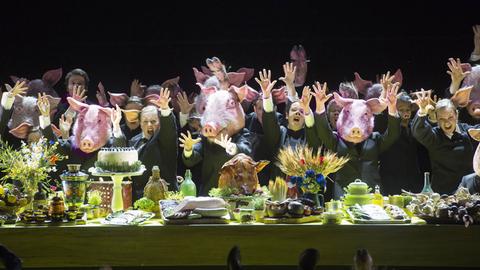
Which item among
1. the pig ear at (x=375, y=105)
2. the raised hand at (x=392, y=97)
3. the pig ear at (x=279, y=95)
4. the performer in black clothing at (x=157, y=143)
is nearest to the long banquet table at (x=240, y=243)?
the performer in black clothing at (x=157, y=143)

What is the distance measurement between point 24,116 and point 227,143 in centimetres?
223

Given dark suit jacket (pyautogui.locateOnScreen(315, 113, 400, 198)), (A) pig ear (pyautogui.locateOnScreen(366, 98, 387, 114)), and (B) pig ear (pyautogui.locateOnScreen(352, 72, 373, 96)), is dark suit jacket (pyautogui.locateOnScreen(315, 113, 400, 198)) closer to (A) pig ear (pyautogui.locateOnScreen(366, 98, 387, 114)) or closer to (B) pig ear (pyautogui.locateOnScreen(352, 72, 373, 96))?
(A) pig ear (pyautogui.locateOnScreen(366, 98, 387, 114))

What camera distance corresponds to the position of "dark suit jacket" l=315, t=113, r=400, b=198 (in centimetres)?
594

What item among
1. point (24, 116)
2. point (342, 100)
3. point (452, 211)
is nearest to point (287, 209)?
point (452, 211)

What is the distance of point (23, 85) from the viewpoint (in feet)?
22.2

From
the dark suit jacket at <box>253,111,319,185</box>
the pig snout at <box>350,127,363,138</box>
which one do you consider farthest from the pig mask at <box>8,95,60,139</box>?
the pig snout at <box>350,127,363,138</box>

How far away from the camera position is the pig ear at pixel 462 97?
6.18 m

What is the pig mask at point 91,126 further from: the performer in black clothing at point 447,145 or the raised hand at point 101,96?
the performer in black clothing at point 447,145

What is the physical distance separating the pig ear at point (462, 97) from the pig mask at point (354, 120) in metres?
0.81

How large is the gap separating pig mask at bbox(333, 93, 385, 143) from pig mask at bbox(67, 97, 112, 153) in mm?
2109

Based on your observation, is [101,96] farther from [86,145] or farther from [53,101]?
[86,145]
